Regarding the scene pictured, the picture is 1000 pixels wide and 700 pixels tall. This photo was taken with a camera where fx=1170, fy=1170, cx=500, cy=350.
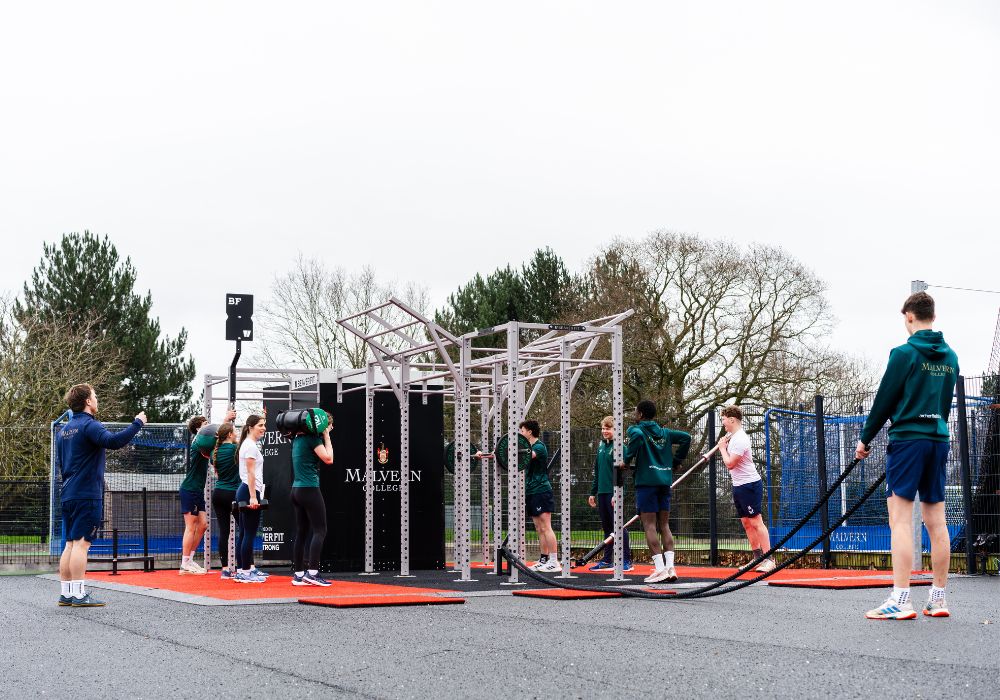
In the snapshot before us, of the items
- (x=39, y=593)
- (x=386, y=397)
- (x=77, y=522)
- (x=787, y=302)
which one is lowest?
(x=39, y=593)

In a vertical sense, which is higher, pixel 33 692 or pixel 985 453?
pixel 985 453

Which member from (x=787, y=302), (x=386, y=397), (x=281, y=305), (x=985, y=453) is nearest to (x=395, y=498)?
(x=386, y=397)

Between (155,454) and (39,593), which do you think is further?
(155,454)

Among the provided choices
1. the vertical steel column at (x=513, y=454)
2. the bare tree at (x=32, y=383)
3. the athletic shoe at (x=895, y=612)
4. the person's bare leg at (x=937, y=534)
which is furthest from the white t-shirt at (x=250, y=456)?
the bare tree at (x=32, y=383)

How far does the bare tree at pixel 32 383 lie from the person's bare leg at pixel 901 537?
22262 mm

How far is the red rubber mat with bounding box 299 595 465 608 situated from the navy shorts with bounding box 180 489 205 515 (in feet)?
17.5

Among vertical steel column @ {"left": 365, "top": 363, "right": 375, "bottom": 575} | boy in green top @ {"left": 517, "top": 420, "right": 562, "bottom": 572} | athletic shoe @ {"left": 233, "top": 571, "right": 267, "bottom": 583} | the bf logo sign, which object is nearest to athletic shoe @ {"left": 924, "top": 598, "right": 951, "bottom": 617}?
boy in green top @ {"left": 517, "top": 420, "right": 562, "bottom": 572}

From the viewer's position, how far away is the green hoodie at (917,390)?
7102mm

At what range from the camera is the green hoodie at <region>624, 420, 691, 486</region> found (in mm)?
11398

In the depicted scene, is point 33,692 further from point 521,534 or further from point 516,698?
point 521,534

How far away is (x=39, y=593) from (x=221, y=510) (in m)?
2.76

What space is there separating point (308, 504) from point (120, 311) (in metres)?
34.6

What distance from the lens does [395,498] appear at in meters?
14.3

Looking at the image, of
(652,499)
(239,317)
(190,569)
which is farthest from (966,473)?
(190,569)
